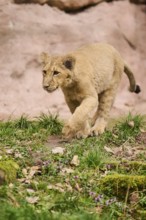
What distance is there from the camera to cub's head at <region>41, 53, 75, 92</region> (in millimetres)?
9758

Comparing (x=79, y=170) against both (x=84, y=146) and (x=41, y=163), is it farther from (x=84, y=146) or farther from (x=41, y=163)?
(x=84, y=146)

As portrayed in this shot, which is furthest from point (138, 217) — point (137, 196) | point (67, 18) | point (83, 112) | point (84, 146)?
point (67, 18)

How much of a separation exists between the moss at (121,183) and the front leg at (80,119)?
260 centimetres

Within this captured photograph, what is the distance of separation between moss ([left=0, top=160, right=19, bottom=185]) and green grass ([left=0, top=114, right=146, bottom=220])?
75 mm

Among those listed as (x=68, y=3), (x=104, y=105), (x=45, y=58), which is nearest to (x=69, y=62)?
(x=45, y=58)

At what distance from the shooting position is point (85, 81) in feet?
34.0

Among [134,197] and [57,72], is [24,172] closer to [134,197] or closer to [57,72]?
[134,197]

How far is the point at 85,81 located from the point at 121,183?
348cm

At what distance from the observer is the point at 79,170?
7980 millimetres

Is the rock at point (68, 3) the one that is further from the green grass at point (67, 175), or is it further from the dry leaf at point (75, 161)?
the dry leaf at point (75, 161)

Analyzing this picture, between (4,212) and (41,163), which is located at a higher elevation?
(4,212)

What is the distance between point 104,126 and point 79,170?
3313 millimetres

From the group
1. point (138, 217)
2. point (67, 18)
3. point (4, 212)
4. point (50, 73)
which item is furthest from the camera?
point (67, 18)

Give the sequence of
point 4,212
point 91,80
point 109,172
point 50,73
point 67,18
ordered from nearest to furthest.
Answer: point 4,212
point 109,172
point 50,73
point 91,80
point 67,18
